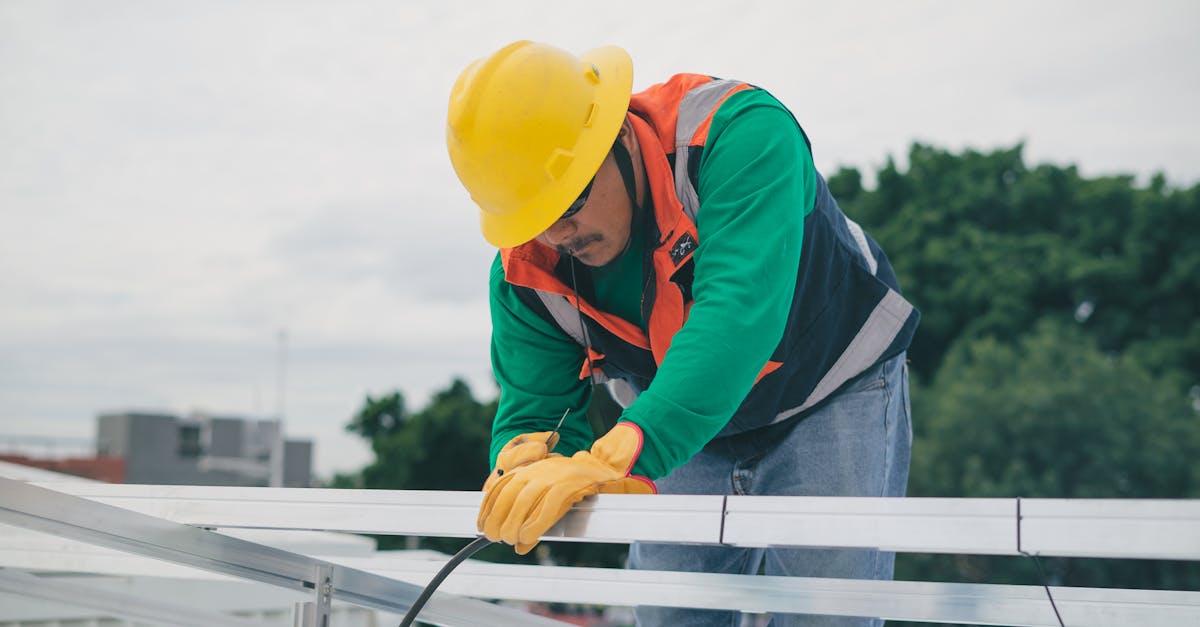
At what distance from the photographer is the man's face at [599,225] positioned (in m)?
2.27

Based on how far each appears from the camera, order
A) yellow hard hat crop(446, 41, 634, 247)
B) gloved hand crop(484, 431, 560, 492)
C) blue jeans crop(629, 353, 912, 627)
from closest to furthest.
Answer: gloved hand crop(484, 431, 560, 492) < yellow hard hat crop(446, 41, 634, 247) < blue jeans crop(629, 353, 912, 627)

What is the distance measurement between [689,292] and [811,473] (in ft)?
1.91

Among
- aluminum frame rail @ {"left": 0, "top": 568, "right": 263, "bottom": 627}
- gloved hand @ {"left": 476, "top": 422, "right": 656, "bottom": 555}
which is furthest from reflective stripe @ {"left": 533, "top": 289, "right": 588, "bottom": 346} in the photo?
aluminum frame rail @ {"left": 0, "top": 568, "right": 263, "bottom": 627}

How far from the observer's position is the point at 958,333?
24.2 metres

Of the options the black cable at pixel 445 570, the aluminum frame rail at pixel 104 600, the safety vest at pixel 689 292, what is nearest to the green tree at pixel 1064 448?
the safety vest at pixel 689 292

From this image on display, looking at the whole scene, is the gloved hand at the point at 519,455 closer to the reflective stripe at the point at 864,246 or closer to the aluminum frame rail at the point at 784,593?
the aluminum frame rail at the point at 784,593

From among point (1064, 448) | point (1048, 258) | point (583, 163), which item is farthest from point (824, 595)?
point (1048, 258)

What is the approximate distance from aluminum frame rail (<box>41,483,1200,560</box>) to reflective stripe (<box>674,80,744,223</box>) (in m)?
0.81

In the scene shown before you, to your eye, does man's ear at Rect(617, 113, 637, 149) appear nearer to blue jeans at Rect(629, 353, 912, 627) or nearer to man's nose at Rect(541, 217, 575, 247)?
man's nose at Rect(541, 217, 575, 247)

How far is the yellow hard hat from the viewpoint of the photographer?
209cm

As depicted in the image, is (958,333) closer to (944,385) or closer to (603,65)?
(944,385)

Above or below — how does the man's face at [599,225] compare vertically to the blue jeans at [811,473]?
above

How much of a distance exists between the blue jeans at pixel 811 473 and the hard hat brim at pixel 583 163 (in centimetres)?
84

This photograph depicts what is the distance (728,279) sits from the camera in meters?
1.95
